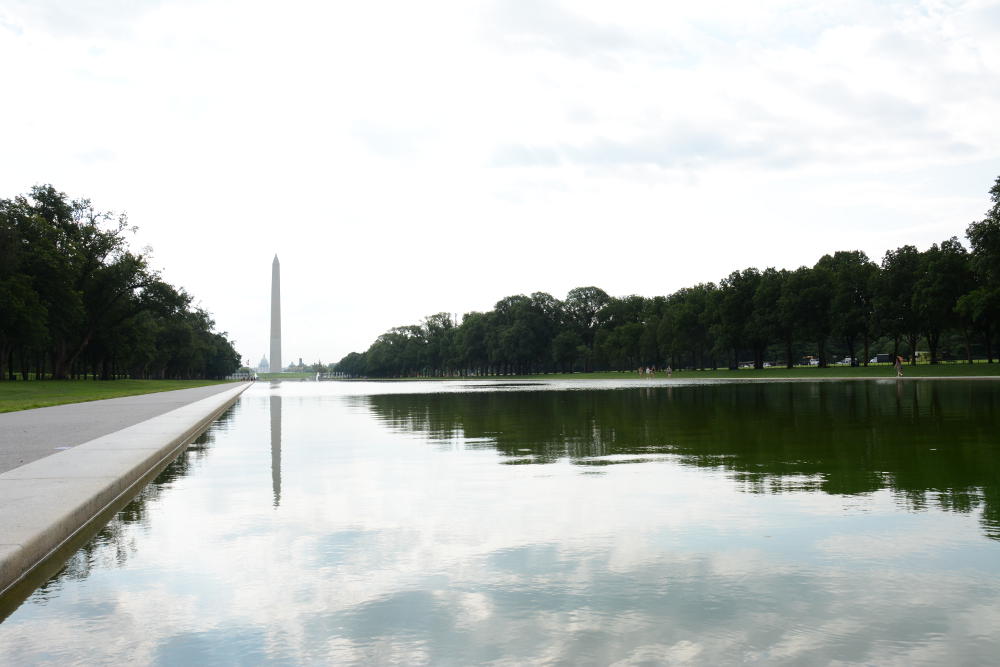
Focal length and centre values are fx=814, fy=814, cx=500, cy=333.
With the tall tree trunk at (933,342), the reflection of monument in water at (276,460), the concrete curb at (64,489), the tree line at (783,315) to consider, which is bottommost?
the reflection of monument in water at (276,460)

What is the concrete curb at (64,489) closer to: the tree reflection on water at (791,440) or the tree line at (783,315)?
the tree reflection on water at (791,440)

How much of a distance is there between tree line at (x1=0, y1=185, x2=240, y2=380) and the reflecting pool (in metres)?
57.4

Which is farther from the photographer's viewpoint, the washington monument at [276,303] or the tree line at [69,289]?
the washington monument at [276,303]

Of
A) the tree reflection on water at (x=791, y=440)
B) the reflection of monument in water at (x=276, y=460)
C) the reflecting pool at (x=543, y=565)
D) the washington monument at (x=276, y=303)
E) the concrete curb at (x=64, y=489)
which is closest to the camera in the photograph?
the reflecting pool at (x=543, y=565)

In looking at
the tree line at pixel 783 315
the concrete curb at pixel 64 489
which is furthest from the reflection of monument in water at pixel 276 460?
the tree line at pixel 783 315

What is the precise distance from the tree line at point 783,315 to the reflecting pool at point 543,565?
5901 centimetres

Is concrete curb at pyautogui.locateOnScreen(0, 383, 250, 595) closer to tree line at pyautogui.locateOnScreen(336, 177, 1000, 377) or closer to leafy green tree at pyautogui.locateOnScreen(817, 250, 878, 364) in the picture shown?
tree line at pyautogui.locateOnScreen(336, 177, 1000, 377)

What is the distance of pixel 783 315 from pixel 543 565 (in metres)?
90.6

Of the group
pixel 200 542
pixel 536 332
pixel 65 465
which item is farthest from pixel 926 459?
pixel 536 332

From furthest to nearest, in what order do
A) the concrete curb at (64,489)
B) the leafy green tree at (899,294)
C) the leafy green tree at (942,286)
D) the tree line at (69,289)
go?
the leafy green tree at (899,294)
the leafy green tree at (942,286)
the tree line at (69,289)
the concrete curb at (64,489)

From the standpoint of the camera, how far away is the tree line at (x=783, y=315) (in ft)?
240

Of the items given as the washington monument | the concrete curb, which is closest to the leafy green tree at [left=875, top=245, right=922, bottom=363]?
the washington monument

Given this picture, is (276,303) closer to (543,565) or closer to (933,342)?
(933,342)

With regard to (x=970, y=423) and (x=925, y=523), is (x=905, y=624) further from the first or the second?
(x=970, y=423)
